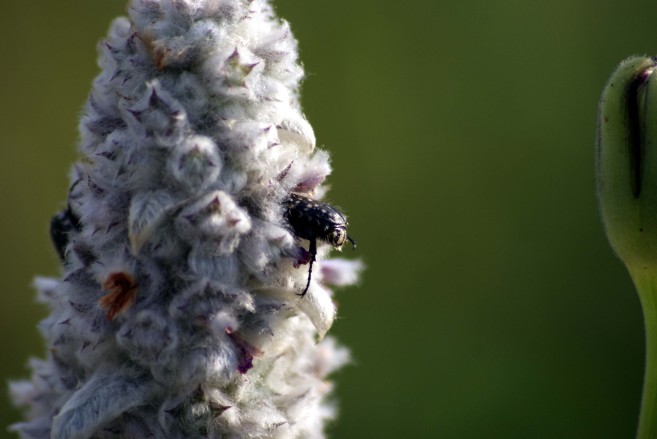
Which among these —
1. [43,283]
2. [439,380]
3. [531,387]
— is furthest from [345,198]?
[43,283]

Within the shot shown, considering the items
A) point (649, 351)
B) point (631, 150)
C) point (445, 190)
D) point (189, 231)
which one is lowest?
point (649, 351)

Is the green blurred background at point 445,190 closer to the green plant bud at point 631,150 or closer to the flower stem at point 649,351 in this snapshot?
the flower stem at point 649,351

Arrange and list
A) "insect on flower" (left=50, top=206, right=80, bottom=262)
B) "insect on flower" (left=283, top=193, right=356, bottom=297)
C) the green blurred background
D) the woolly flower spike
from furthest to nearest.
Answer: the green blurred background
"insect on flower" (left=50, top=206, right=80, bottom=262)
"insect on flower" (left=283, top=193, right=356, bottom=297)
the woolly flower spike

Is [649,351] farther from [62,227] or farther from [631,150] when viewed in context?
[62,227]

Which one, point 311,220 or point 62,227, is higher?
point 62,227

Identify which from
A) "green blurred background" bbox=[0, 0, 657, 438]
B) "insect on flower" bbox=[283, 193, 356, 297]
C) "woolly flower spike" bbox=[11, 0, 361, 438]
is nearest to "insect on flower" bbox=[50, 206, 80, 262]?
"woolly flower spike" bbox=[11, 0, 361, 438]

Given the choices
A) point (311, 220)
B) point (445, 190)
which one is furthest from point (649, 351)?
point (445, 190)

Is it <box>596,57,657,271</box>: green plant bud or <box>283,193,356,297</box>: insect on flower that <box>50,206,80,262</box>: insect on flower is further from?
<box>596,57,657,271</box>: green plant bud
